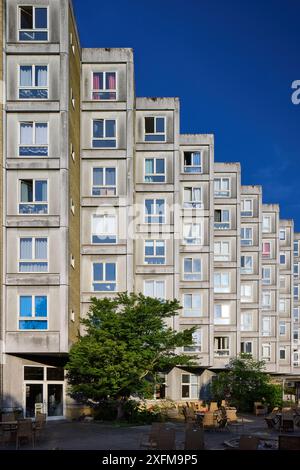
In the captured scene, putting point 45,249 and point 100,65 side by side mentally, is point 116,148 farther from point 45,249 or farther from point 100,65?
point 45,249

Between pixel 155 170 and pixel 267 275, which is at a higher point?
pixel 155 170

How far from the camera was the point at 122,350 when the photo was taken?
Result: 30.9m

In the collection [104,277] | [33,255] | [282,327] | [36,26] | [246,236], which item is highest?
[36,26]

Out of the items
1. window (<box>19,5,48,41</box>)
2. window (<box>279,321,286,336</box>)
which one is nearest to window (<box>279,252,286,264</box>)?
window (<box>279,321,286,336</box>)

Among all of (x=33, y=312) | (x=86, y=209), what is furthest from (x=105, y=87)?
(x=33, y=312)

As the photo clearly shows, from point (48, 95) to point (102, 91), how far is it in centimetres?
622

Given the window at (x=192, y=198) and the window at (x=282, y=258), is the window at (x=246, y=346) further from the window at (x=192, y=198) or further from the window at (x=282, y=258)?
the window at (x=282, y=258)

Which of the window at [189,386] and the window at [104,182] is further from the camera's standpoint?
the window at [189,386]

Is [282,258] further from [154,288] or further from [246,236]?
[154,288]

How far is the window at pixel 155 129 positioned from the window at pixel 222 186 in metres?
12.6

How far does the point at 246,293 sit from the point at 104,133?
86.2ft

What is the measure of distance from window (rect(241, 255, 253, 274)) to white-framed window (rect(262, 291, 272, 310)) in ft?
22.8

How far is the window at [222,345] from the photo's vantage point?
51.8m

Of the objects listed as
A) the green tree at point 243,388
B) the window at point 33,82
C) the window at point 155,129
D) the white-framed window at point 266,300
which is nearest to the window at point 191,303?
the green tree at point 243,388
